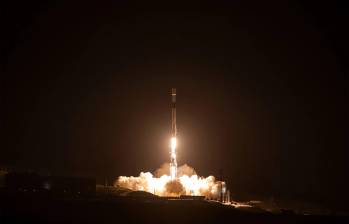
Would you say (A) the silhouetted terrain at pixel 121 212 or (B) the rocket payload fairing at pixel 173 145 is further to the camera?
(B) the rocket payload fairing at pixel 173 145

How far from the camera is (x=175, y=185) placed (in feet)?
270

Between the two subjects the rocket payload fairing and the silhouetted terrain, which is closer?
the silhouetted terrain

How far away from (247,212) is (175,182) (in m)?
16.7

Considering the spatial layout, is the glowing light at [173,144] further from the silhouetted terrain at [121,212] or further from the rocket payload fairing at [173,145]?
the silhouetted terrain at [121,212]

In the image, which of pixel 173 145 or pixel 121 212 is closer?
pixel 121 212

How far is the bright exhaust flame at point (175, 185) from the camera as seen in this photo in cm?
8269

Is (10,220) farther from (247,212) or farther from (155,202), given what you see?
(247,212)

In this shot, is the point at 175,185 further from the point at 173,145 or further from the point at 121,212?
the point at 121,212

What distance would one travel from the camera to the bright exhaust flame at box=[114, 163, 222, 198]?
271 feet

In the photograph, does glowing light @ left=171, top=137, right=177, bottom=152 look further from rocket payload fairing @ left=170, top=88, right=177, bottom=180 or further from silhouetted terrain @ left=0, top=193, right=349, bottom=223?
silhouetted terrain @ left=0, top=193, right=349, bottom=223

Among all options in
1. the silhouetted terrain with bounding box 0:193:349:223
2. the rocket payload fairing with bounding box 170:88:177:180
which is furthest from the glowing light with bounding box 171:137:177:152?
the silhouetted terrain with bounding box 0:193:349:223

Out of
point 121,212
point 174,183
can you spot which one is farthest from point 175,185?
point 121,212

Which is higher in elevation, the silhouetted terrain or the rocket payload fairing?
the rocket payload fairing

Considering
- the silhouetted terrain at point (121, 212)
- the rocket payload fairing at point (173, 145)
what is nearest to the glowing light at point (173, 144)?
the rocket payload fairing at point (173, 145)
